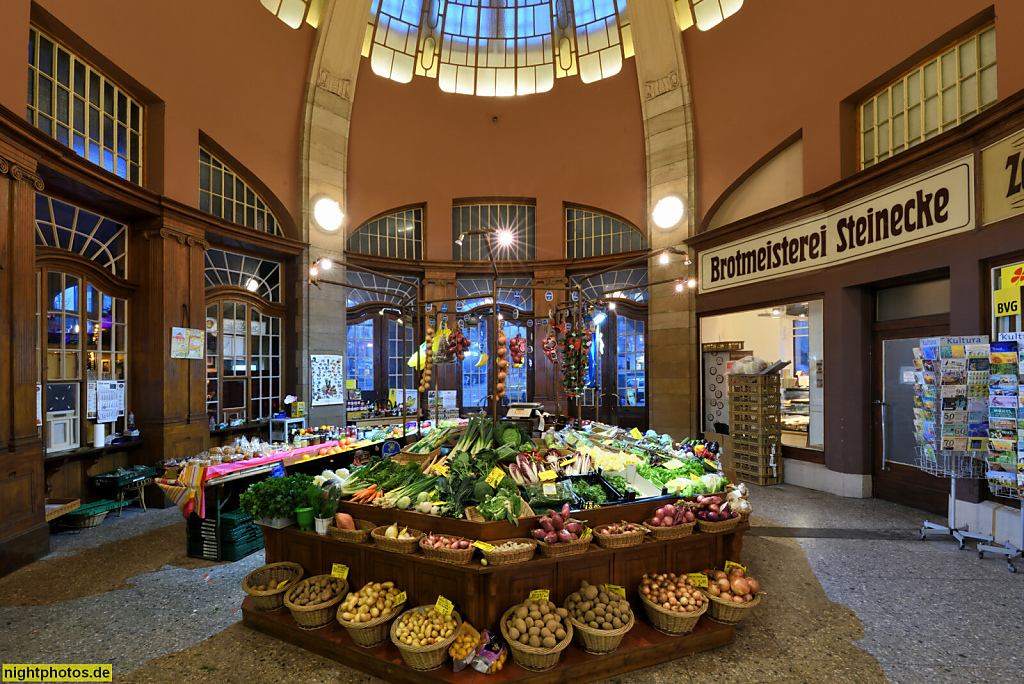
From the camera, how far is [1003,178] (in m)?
5.52

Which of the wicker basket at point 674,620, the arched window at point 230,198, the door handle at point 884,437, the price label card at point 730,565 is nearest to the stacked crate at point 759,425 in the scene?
the door handle at point 884,437

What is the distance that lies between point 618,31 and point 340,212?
7300 millimetres

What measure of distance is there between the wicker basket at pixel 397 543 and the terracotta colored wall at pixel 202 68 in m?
5.65

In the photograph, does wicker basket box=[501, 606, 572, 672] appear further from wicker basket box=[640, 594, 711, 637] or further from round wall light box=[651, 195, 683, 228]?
round wall light box=[651, 195, 683, 228]

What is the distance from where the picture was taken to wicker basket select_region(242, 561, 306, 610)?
3.84 meters

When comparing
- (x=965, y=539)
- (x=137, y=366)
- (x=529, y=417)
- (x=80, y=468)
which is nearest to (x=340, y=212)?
(x=137, y=366)

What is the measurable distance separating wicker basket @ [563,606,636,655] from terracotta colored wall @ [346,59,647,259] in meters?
9.18

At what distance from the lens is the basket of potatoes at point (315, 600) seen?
3.60 metres

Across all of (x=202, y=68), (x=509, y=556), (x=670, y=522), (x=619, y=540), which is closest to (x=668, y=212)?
(x=670, y=522)

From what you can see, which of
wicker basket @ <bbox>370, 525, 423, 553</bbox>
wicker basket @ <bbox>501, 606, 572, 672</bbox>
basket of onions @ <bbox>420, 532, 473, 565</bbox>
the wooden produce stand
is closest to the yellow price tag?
the wooden produce stand

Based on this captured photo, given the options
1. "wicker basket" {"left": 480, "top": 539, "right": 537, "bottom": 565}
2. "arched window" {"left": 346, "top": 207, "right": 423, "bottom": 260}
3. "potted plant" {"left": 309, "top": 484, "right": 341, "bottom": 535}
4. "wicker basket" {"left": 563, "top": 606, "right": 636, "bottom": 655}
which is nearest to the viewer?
"wicker basket" {"left": 563, "top": 606, "right": 636, "bottom": 655}

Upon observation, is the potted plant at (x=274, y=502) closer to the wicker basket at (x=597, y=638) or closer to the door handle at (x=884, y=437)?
the wicker basket at (x=597, y=638)

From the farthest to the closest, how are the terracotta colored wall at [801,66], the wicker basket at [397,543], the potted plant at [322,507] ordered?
1. the terracotta colored wall at [801,66]
2. the potted plant at [322,507]
3. the wicker basket at [397,543]

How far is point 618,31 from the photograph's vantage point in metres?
11.0
